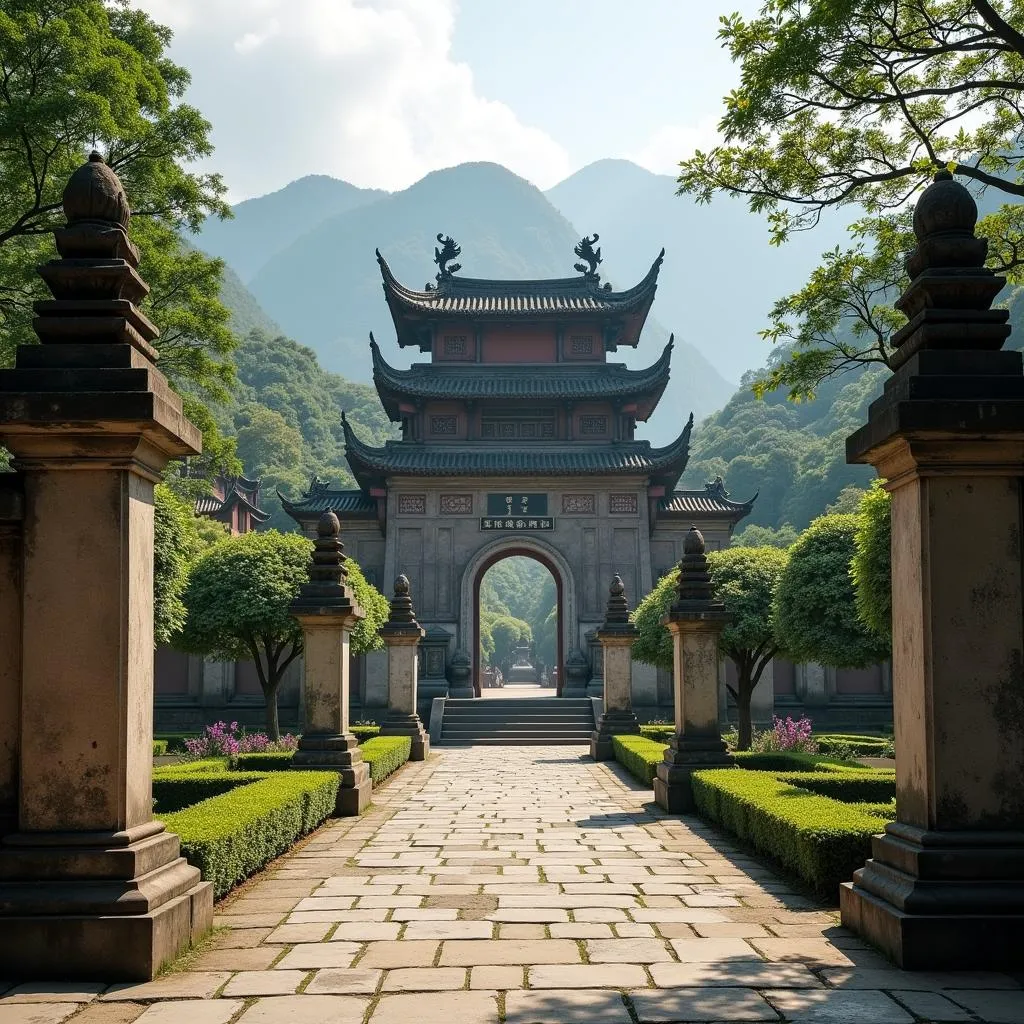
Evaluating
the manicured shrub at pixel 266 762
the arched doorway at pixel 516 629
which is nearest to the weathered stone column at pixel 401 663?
the manicured shrub at pixel 266 762

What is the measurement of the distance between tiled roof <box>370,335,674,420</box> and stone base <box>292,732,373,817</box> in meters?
23.4

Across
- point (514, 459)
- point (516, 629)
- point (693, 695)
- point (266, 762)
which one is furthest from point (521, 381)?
point (516, 629)

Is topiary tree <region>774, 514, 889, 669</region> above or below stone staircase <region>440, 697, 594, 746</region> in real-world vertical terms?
above

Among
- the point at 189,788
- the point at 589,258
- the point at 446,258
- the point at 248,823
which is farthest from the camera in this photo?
the point at 446,258

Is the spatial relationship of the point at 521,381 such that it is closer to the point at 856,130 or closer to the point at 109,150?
the point at 109,150

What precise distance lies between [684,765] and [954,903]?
7458 mm

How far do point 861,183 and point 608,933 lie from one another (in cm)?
839

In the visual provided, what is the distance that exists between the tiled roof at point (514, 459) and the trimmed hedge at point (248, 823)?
2305 centimetres

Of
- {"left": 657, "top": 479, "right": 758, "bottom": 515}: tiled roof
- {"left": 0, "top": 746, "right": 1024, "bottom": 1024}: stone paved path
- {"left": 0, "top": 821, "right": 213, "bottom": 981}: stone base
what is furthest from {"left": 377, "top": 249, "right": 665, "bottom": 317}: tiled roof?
{"left": 0, "top": 821, "right": 213, "bottom": 981}: stone base

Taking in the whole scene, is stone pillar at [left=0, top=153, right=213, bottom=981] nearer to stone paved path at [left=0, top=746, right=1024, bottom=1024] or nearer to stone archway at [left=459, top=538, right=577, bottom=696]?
stone paved path at [left=0, top=746, right=1024, bottom=1024]

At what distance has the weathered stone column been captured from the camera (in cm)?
2045

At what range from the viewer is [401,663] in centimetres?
2061

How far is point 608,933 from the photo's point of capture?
6168mm

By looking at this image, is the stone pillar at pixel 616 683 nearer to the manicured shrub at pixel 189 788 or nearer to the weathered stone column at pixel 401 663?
the weathered stone column at pixel 401 663
